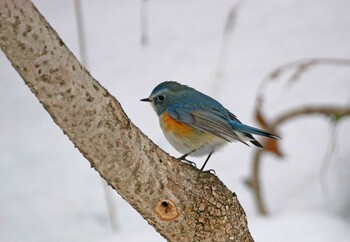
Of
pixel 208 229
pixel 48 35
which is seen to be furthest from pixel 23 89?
pixel 48 35

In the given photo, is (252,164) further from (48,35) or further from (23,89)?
(48,35)

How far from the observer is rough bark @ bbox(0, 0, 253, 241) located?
2.27m

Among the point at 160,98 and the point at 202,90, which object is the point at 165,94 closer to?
the point at 160,98

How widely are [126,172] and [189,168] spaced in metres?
0.49

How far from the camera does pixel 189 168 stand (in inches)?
124

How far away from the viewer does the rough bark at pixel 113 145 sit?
7.43 feet

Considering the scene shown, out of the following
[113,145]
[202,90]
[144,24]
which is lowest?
[113,145]

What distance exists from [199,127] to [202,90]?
7.72 ft

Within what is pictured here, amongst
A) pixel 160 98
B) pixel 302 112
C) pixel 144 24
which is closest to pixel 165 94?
pixel 160 98

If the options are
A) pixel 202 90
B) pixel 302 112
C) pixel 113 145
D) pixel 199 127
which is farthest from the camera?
pixel 202 90

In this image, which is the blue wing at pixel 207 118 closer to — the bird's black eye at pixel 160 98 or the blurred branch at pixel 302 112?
the bird's black eye at pixel 160 98

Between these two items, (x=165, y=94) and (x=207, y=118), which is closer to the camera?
(x=207, y=118)

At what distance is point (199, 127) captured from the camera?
363 cm

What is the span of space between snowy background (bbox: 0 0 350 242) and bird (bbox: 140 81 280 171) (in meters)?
1.47
